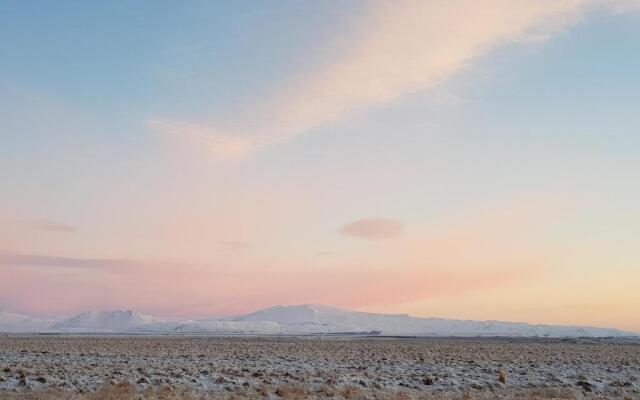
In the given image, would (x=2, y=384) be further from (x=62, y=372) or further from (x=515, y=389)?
(x=515, y=389)

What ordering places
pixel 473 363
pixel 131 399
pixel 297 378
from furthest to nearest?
pixel 473 363
pixel 297 378
pixel 131 399

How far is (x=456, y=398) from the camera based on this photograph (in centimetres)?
2275

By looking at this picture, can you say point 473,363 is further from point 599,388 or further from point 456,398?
point 456,398

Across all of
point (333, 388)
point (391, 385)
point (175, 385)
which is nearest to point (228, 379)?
point (175, 385)

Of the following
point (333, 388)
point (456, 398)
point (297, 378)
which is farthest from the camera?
point (297, 378)

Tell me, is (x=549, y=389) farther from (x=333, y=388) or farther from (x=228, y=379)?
(x=228, y=379)

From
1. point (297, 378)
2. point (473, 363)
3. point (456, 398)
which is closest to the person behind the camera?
point (456, 398)

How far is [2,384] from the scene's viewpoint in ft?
78.2

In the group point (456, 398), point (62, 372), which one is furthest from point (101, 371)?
point (456, 398)

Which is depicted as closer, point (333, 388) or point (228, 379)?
point (333, 388)

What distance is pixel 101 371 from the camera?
29.7 meters

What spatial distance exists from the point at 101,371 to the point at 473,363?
2087 centimetres

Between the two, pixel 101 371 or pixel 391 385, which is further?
pixel 101 371

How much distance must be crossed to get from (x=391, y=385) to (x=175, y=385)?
8548 mm
